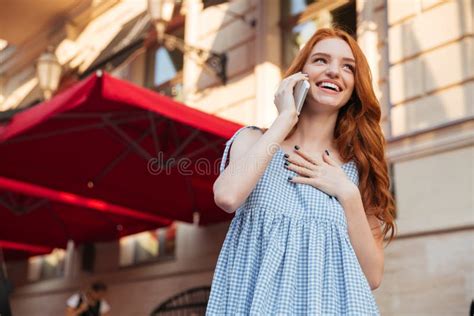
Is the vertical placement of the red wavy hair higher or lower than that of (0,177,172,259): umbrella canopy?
lower

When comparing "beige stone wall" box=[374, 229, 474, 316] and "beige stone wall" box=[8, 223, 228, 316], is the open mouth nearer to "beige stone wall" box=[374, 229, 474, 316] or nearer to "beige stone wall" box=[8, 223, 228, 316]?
"beige stone wall" box=[374, 229, 474, 316]

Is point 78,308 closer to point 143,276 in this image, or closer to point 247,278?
point 143,276

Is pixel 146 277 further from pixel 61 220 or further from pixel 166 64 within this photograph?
pixel 166 64

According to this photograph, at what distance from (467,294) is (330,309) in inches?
171

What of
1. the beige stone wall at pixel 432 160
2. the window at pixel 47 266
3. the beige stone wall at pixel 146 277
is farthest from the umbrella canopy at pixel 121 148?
the window at pixel 47 266

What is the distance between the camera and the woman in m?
1.59

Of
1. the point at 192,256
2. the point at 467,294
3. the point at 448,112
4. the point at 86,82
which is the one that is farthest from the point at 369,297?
the point at 192,256

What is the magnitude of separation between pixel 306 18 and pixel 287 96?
684 cm

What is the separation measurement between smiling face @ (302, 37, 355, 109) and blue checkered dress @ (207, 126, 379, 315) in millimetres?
251

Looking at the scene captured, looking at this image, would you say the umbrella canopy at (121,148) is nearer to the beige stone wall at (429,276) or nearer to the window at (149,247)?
the window at (149,247)

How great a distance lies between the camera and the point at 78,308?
8.87m

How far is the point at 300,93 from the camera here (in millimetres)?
1784

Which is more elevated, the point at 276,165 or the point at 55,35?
the point at 55,35

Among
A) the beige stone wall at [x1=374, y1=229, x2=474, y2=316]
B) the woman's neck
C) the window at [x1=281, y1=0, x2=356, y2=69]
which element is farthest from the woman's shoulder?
the window at [x1=281, y1=0, x2=356, y2=69]
